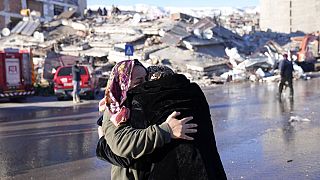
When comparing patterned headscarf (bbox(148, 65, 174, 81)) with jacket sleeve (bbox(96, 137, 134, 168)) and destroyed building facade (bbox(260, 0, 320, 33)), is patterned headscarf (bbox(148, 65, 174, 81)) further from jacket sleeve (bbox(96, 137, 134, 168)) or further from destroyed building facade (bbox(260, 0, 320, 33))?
destroyed building facade (bbox(260, 0, 320, 33))

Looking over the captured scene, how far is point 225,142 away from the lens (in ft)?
29.9

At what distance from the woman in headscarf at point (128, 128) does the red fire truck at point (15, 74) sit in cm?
1855

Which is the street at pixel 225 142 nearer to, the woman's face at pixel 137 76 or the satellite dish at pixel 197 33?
the woman's face at pixel 137 76

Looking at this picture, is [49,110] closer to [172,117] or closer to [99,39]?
[172,117]

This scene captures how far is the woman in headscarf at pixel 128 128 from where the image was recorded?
268 centimetres

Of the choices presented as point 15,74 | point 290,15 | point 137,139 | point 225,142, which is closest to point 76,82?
point 15,74

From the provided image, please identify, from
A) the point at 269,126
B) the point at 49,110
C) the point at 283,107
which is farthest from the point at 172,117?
the point at 49,110

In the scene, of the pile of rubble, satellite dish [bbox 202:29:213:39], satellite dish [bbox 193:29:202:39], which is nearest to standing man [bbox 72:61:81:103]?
the pile of rubble

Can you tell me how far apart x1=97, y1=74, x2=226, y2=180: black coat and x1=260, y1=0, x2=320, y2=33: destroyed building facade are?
78.1 metres

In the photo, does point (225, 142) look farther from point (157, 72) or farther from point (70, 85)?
point (70, 85)

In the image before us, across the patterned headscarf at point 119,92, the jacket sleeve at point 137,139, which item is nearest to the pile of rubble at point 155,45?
the patterned headscarf at point 119,92

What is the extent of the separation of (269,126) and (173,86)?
8.67 m

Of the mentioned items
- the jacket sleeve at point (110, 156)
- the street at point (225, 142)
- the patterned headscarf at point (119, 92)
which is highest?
the patterned headscarf at point (119, 92)

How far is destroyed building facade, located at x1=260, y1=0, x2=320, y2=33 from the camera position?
258ft
